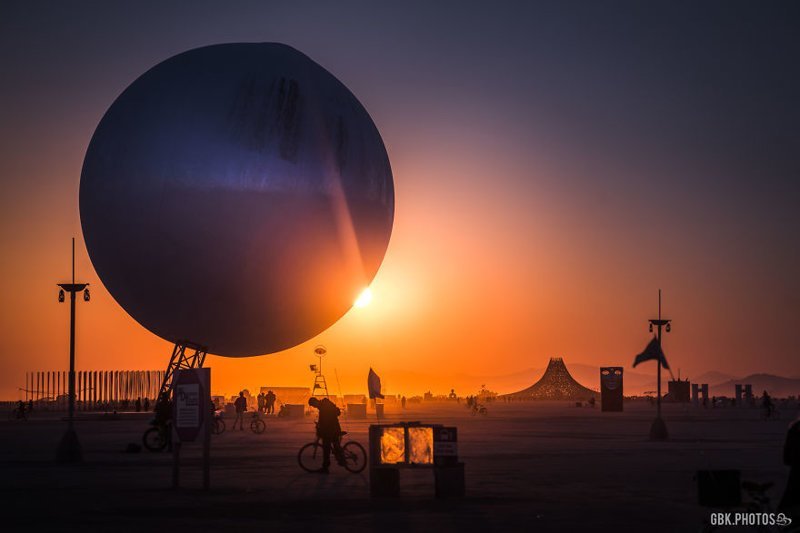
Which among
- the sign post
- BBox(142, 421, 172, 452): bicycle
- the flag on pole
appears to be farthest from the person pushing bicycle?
the flag on pole

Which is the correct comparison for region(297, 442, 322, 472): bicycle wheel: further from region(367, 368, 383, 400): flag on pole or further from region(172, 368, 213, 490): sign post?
region(367, 368, 383, 400): flag on pole

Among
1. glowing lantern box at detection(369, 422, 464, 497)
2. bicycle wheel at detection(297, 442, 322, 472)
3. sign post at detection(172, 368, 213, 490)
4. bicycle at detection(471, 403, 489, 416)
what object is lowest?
bicycle at detection(471, 403, 489, 416)

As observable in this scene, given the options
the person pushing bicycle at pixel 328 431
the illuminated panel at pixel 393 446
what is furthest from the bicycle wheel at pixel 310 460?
the illuminated panel at pixel 393 446

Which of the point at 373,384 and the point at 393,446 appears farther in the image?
the point at 373,384

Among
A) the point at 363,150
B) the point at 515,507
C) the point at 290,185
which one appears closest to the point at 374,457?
the point at 515,507

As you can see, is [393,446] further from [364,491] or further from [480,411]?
[480,411]

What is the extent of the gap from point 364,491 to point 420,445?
1.57 metres

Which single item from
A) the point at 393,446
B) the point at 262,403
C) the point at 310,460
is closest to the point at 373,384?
the point at 262,403

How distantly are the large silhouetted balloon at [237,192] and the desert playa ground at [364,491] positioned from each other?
411cm

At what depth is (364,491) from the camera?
21719 mm

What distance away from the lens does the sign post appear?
74.7ft

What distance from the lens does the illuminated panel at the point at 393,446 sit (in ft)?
68.8

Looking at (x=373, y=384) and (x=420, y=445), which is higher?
(x=373, y=384)

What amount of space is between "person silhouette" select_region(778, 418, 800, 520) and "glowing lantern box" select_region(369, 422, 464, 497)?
758cm
